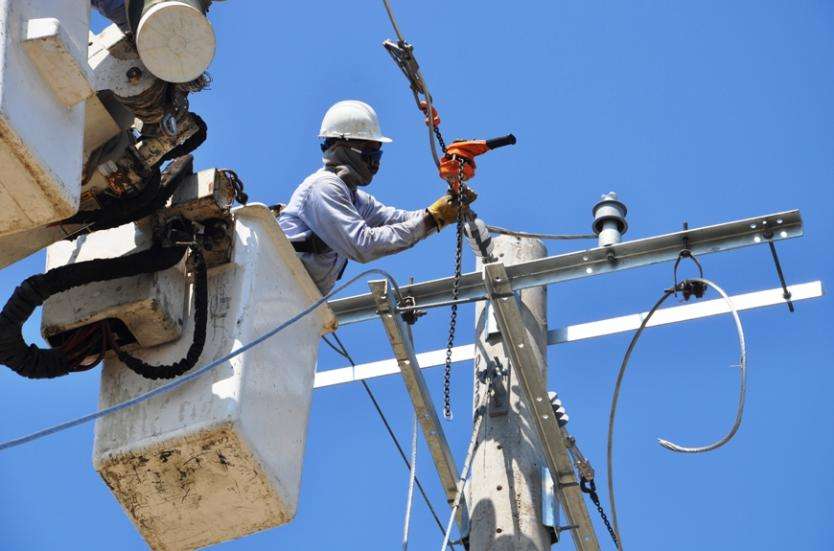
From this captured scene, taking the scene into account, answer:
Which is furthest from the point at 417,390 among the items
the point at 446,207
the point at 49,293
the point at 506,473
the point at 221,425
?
the point at 49,293

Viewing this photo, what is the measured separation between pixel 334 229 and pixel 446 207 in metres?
0.48

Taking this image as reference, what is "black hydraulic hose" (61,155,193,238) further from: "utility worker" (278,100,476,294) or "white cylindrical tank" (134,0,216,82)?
"utility worker" (278,100,476,294)

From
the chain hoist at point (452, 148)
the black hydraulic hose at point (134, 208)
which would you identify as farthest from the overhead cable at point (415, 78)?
the black hydraulic hose at point (134, 208)

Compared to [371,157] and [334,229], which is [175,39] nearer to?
[334,229]

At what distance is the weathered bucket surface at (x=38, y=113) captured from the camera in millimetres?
3986

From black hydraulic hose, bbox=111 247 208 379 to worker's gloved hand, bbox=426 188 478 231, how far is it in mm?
1418

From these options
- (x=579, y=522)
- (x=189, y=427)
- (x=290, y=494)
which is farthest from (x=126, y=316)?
(x=579, y=522)

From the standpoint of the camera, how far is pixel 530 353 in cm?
642

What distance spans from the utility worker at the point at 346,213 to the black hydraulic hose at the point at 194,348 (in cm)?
103

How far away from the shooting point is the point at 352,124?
654cm

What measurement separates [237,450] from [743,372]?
2.34m

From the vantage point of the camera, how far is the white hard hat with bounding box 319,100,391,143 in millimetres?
6535

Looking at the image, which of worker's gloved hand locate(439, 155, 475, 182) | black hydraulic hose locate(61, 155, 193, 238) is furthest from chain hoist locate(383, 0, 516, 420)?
black hydraulic hose locate(61, 155, 193, 238)

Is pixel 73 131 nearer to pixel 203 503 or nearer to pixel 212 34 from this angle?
pixel 212 34
